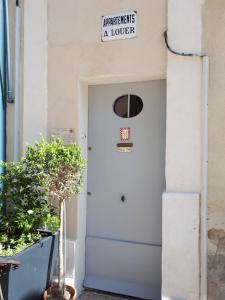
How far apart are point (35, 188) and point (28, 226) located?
406 millimetres

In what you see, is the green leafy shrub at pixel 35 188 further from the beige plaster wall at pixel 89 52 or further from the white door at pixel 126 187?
the white door at pixel 126 187

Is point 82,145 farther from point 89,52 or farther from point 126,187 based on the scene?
point 89,52

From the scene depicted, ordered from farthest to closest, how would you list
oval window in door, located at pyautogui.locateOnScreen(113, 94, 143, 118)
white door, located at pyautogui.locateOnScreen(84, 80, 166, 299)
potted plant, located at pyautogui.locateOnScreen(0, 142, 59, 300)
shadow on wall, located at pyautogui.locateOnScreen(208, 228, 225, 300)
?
oval window in door, located at pyautogui.locateOnScreen(113, 94, 143, 118) → white door, located at pyautogui.locateOnScreen(84, 80, 166, 299) → shadow on wall, located at pyautogui.locateOnScreen(208, 228, 225, 300) → potted plant, located at pyautogui.locateOnScreen(0, 142, 59, 300)

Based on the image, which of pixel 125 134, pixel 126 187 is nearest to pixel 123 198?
pixel 126 187

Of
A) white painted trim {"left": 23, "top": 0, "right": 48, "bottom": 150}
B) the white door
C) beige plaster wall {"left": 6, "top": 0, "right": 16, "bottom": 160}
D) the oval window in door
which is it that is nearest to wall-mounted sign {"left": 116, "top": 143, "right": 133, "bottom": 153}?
the white door

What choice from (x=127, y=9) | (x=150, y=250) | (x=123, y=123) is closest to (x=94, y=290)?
(x=150, y=250)

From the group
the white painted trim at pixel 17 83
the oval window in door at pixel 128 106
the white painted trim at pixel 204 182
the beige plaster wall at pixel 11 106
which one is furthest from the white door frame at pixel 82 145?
the beige plaster wall at pixel 11 106

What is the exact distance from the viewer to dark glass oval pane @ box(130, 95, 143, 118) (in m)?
4.01

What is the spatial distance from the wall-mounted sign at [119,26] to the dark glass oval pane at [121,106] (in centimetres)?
70

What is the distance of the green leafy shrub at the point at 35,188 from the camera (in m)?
3.29

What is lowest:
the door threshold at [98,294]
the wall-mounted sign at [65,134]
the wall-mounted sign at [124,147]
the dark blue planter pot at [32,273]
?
the door threshold at [98,294]

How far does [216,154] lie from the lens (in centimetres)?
341

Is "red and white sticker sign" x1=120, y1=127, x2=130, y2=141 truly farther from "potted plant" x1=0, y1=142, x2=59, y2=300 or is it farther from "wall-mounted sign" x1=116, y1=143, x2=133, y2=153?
"potted plant" x1=0, y1=142, x2=59, y2=300

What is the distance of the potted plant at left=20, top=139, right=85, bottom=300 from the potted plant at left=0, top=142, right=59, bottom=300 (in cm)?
6
